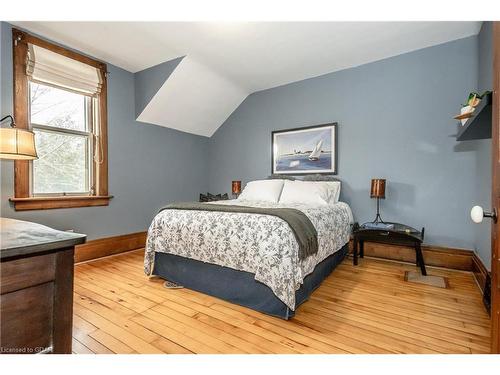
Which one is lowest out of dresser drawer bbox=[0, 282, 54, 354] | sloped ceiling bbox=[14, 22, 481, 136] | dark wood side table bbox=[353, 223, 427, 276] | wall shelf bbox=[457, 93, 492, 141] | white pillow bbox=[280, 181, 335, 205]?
dark wood side table bbox=[353, 223, 427, 276]

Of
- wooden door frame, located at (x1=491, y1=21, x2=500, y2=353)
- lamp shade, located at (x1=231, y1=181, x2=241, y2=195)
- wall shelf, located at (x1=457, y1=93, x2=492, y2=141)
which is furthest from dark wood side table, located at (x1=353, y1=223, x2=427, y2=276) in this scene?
lamp shade, located at (x1=231, y1=181, x2=241, y2=195)

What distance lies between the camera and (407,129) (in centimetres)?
305

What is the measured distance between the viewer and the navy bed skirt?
181 cm

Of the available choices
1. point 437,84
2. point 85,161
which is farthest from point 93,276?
point 437,84

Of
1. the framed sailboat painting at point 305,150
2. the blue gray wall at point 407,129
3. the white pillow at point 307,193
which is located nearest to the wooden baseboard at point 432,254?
the blue gray wall at point 407,129

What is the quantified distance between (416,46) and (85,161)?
14.3 ft

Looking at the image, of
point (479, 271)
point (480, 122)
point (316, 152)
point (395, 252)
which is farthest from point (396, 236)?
point (316, 152)

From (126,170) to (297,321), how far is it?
119 inches

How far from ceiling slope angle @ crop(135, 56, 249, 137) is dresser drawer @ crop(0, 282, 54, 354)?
10.1 feet

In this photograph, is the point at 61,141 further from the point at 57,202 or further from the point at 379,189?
the point at 379,189

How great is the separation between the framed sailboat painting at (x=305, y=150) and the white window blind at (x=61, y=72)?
2.64 metres

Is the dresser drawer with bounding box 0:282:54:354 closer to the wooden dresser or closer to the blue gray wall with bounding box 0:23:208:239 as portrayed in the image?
the wooden dresser

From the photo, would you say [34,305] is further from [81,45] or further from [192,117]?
[192,117]
